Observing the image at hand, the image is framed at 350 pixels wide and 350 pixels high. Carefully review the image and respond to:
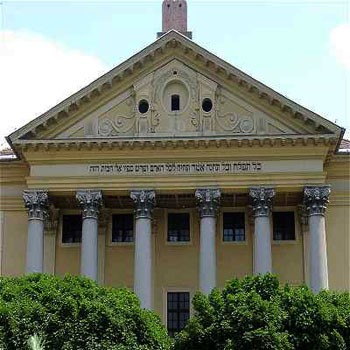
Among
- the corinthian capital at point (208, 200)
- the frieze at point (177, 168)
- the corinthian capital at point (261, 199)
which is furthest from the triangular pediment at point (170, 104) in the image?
the corinthian capital at point (208, 200)

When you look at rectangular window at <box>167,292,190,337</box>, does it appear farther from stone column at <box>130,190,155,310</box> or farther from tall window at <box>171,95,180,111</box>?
tall window at <box>171,95,180,111</box>

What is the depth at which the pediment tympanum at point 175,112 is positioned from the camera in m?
40.5

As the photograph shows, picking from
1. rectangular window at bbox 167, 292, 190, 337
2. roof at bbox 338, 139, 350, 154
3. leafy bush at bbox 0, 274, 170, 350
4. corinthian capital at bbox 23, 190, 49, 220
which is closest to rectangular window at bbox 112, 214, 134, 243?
rectangular window at bbox 167, 292, 190, 337

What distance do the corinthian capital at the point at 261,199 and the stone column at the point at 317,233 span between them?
1.62m

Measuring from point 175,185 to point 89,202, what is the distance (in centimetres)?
402

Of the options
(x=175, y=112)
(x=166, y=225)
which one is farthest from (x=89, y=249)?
(x=175, y=112)

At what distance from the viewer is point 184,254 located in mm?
42188

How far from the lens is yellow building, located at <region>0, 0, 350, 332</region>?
39.4m

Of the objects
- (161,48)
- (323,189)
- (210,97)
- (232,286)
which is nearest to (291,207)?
(323,189)

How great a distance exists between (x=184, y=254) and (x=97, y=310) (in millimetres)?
13154

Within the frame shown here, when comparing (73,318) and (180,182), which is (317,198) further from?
(73,318)

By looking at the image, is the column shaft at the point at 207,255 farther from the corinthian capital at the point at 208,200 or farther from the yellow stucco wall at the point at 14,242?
the yellow stucco wall at the point at 14,242

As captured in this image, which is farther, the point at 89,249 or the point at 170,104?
the point at 170,104

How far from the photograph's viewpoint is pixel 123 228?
42.7 m
